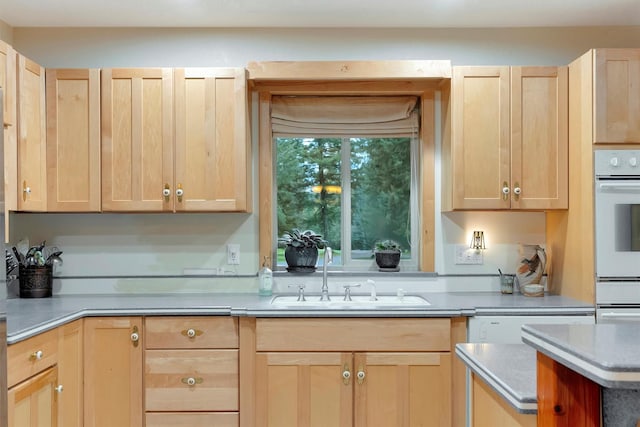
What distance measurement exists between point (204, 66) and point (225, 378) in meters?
1.77

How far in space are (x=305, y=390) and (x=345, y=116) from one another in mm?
1621

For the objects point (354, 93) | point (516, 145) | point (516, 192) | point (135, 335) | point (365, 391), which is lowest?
point (365, 391)

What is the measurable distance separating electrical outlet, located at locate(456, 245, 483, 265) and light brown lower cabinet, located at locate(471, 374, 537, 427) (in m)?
1.58

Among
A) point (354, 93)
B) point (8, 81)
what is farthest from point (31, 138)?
point (354, 93)

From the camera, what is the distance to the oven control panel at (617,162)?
250 centimetres

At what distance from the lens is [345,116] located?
3139mm

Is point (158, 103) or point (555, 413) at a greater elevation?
point (158, 103)

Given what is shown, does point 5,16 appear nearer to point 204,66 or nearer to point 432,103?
point 204,66

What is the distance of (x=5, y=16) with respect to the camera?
9.36ft

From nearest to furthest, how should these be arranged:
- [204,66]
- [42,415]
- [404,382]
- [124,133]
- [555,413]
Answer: [555,413]
[42,415]
[404,382]
[124,133]
[204,66]

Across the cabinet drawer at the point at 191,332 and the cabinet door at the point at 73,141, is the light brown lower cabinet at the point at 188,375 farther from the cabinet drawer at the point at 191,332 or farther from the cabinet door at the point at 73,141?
the cabinet door at the point at 73,141

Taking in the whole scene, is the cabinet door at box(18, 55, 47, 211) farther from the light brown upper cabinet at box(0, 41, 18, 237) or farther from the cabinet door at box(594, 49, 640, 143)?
the cabinet door at box(594, 49, 640, 143)

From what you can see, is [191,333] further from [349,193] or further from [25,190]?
[349,193]

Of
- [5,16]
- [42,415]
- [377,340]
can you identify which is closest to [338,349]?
[377,340]
